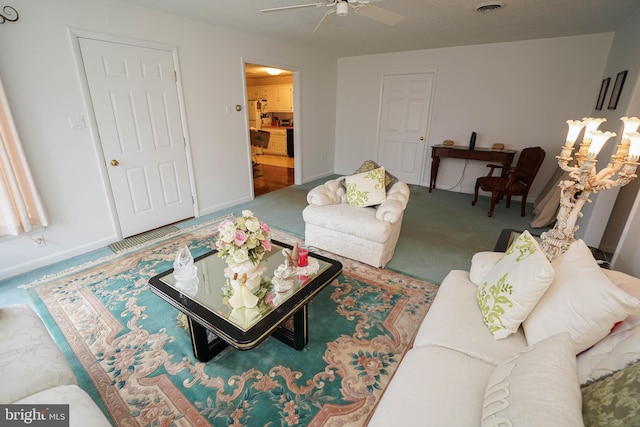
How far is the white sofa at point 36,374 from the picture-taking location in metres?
1.01

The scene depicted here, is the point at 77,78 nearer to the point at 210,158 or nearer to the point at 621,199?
the point at 210,158

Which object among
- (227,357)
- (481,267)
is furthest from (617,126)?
(227,357)

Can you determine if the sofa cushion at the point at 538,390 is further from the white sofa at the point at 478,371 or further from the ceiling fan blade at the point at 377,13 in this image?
the ceiling fan blade at the point at 377,13

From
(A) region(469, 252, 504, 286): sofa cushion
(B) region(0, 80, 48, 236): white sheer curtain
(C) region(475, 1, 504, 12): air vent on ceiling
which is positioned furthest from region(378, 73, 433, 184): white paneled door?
(B) region(0, 80, 48, 236): white sheer curtain

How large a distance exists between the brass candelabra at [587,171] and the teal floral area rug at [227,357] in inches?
38.5

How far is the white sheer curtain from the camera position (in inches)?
87.1

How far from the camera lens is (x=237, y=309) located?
154 centimetres

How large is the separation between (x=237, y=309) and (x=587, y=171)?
7.29 ft

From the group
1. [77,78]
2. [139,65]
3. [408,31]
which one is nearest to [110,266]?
[77,78]

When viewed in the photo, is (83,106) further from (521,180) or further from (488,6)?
(521,180)

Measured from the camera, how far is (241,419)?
1384mm

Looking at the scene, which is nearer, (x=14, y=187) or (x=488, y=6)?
(x=14, y=187)

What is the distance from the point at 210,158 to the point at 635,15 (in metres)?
4.99

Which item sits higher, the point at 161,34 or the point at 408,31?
the point at 408,31
